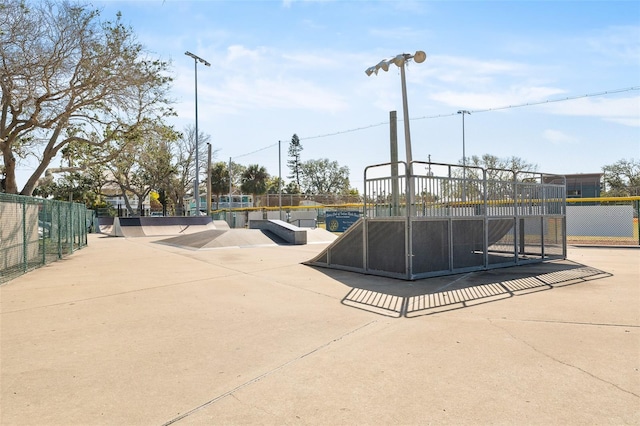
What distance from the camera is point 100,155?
21.5 meters

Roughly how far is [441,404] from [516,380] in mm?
896

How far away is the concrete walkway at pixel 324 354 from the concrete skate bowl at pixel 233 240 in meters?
10.1

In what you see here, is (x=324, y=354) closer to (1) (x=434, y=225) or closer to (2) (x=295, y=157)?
(1) (x=434, y=225)

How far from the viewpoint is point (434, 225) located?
975 cm

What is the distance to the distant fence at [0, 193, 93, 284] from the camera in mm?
10438

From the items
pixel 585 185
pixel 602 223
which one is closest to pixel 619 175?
pixel 585 185

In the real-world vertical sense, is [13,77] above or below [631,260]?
above

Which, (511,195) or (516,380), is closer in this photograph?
(516,380)

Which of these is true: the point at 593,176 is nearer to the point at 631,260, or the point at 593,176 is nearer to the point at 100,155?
the point at 631,260

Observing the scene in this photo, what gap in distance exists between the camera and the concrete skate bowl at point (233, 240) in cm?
1860

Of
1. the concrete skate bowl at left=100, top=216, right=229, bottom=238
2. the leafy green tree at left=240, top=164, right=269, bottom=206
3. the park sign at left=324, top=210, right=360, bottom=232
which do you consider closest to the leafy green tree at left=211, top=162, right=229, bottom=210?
the leafy green tree at left=240, top=164, right=269, bottom=206

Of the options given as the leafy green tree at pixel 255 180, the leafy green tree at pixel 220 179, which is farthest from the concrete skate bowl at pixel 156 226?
the leafy green tree at pixel 255 180

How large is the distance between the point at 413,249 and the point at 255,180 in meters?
62.4

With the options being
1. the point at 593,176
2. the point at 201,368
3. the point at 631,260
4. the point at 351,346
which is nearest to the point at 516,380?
the point at 351,346
